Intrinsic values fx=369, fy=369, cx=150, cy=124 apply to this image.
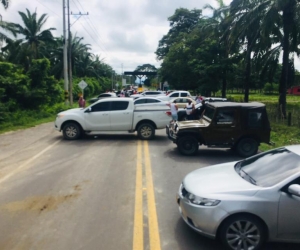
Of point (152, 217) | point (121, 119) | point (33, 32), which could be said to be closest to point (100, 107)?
point (121, 119)

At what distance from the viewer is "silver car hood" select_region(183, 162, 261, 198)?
5078 mm

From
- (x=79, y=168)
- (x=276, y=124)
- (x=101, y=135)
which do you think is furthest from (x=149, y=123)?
(x=276, y=124)

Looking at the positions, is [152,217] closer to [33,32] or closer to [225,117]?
[225,117]

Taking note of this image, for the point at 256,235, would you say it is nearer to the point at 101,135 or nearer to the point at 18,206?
the point at 18,206

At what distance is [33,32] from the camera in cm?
4325

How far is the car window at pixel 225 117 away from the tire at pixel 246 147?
2.69 ft

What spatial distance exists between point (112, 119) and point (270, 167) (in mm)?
10306

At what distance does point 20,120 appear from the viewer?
22.3 meters

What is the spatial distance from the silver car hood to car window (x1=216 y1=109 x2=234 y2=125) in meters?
5.55

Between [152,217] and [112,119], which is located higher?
[112,119]

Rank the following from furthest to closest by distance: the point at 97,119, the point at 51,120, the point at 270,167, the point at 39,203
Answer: the point at 51,120
the point at 97,119
the point at 39,203
the point at 270,167

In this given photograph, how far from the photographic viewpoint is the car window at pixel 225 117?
38.5 ft

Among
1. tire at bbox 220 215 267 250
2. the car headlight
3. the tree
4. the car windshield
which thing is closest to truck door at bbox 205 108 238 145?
the car windshield

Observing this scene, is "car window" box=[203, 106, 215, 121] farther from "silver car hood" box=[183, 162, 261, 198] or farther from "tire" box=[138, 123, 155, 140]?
"silver car hood" box=[183, 162, 261, 198]
